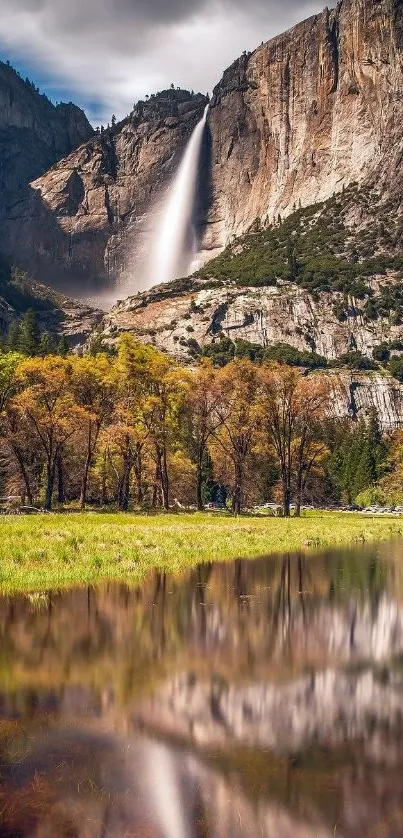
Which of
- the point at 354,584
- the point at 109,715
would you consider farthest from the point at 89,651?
the point at 354,584

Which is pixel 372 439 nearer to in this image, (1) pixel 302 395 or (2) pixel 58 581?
(1) pixel 302 395

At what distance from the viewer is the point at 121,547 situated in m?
26.4

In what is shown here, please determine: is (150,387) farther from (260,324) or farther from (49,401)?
(260,324)

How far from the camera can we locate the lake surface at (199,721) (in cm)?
646

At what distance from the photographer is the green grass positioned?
20172 millimetres

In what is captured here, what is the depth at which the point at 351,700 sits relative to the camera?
9648mm

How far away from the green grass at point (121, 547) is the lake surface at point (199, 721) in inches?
149

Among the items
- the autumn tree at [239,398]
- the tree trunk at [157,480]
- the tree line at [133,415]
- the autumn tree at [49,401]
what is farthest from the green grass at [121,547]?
the autumn tree at [239,398]

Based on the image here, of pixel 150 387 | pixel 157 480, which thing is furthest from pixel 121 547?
pixel 157 480

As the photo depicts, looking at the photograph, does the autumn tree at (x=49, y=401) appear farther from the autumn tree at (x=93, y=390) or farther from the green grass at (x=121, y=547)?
the green grass at (x=121, y=547)

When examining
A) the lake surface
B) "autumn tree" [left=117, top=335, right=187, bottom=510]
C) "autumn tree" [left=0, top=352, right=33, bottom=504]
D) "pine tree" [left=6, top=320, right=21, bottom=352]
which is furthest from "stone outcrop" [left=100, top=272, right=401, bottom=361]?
the lake surface

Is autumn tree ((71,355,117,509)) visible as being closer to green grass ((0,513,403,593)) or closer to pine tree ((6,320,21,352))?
green grass ((0,513,403,593))

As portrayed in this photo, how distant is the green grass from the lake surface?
3.79 meters

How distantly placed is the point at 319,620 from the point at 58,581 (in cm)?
754
